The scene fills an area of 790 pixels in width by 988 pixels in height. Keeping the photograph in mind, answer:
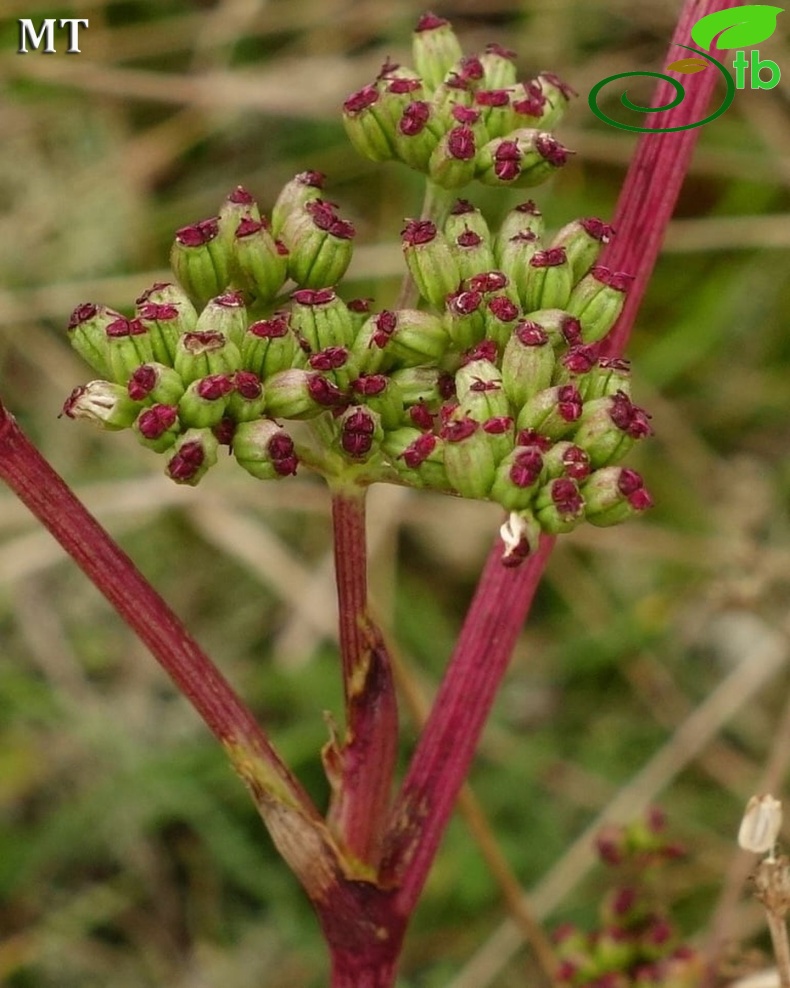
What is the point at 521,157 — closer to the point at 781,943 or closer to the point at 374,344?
the point at 374,344

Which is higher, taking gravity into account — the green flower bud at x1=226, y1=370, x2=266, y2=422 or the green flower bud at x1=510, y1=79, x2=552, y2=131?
the green flower bud at x1=510, y1=79, x2=552, y2=131

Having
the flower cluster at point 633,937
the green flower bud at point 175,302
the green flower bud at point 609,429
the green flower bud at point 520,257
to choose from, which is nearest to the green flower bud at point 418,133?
the green flower bud at point 520,257

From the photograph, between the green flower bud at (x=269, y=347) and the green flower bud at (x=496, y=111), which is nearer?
the green flower bud at (x=269, y=347)

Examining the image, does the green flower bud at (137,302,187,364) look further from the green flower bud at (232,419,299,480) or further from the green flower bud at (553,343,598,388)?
the green flower bud at (553,343,598,388)

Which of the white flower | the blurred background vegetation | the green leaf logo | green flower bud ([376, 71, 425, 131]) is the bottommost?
the blurred background vegetation

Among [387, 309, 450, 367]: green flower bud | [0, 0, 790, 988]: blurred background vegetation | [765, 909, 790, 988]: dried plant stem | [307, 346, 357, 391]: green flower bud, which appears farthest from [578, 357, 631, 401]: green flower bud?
[0, 0, 790, 988]: blurred background vegetation

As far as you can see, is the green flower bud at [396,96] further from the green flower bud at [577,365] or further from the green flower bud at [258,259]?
the green flower bud at [577,365]

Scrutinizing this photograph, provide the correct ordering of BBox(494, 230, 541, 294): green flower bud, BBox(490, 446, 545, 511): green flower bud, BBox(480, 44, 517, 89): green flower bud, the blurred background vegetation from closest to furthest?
BBox(490, 446, 545, 511): green flower bud
BBox(494, 230, 541, 294): green flower bud
BBox(480, 44, 517, 89): green flower bud
the blurred background vegetation
